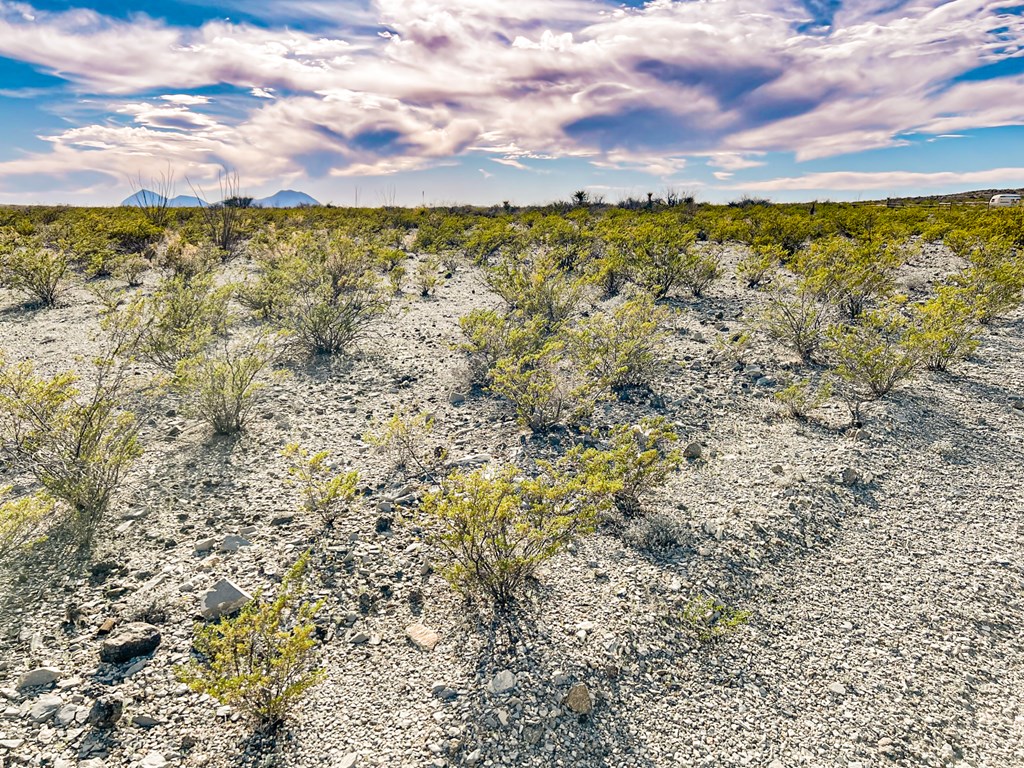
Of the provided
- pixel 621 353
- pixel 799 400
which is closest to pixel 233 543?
pixel 621 353

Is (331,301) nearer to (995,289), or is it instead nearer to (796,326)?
(796,326)

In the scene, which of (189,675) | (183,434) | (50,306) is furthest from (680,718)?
(50,306)

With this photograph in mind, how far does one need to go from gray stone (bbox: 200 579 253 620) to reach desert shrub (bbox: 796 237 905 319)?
940 centimetres

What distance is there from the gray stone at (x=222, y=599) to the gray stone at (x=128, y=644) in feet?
1.01

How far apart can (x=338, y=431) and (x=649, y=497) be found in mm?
3617

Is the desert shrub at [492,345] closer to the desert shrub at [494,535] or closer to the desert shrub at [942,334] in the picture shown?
the desert shrub at [494,535]

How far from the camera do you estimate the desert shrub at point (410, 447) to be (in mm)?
5559

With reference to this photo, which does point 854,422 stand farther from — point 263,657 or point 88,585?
point 88,585

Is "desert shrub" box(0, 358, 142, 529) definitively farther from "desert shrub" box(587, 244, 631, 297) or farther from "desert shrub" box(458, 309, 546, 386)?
"desert shrub" box(587, 244, 631, 297)

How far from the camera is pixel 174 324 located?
845 centimetres

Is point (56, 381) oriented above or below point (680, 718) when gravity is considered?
above

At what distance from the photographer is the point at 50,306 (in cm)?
1130

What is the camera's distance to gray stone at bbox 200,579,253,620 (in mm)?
3664

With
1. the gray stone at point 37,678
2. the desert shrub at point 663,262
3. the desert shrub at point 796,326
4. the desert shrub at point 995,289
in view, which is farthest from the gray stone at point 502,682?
the desert shrub at point 995,289
